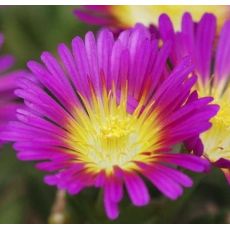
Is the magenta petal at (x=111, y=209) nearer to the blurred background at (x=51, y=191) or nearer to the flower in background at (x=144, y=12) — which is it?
the blurred background at (x=51, y=191)

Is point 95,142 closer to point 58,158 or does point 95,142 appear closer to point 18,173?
point 58,158

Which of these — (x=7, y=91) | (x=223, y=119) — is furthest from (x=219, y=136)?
(x=7, y=91)

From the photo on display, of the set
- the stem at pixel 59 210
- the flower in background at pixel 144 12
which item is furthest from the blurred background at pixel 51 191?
the flower in background at pixel 144 12

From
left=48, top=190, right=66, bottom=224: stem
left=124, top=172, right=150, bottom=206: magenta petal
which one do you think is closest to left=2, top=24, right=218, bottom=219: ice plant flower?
left=124, top=172, right=150, bottom=206: magenta petal

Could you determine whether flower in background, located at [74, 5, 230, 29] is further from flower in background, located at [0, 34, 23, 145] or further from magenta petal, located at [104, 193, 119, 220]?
magenta petal, located at [104, 193, 119, 220]

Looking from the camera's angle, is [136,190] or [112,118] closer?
[136,190]

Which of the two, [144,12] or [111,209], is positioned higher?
[144,12]

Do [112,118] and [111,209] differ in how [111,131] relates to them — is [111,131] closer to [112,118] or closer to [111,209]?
[112,118]
